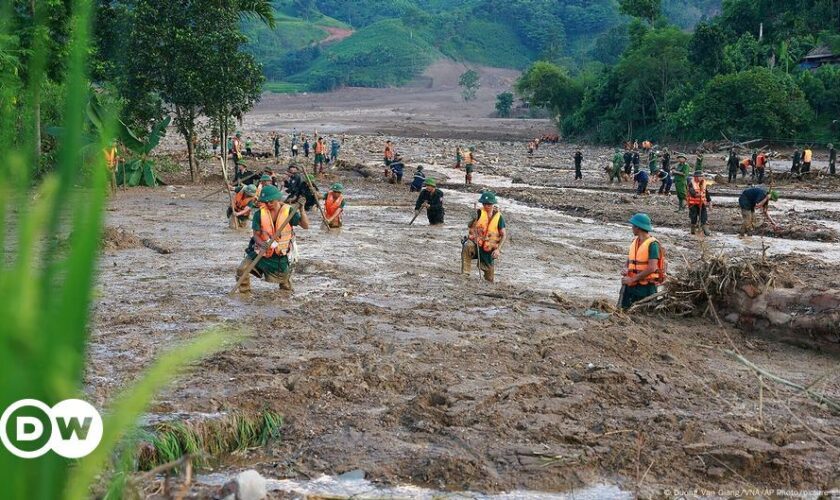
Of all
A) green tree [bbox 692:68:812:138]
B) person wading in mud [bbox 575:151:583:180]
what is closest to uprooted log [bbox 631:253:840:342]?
person wading in mud [bbox 575:151:583:180]

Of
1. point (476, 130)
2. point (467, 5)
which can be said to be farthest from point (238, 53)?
point (467, 5)

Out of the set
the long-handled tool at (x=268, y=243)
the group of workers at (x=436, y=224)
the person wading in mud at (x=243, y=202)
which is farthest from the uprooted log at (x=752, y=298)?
the person wading in mud at (x=243, y=202)

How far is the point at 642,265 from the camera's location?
10.9 m

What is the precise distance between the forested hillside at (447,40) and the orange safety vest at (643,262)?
107 meters

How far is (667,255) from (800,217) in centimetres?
719

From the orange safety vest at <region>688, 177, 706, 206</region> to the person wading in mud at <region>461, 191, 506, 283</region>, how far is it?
7.83 metres

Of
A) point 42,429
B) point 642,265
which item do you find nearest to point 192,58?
point 642,265

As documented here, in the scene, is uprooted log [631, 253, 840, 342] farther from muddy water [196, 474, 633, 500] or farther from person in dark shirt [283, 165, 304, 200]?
person in dark shirt [283, 165, 304, 200]

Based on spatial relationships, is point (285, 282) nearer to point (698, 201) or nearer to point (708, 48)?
point (698, 201)

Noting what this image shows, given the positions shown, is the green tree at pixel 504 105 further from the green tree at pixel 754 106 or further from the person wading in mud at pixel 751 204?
the person wading in mud at pixel 751 204

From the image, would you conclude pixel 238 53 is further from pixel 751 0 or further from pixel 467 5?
pixel 467 5

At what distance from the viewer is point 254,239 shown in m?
11.9

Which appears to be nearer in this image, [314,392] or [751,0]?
[314,392]

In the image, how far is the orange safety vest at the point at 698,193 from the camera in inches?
795
